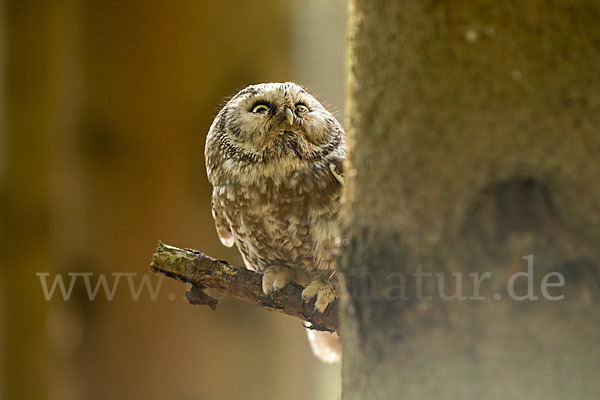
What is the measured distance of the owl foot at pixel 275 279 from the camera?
133 cm

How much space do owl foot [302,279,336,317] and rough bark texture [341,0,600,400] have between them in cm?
75

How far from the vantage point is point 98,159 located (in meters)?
1.96

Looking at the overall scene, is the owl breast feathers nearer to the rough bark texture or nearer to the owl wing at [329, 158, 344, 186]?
the owl wing at [329, 158, 344, 186]

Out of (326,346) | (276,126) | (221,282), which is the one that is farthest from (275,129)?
(326,346)

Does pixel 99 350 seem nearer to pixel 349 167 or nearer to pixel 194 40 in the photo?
pixel 194 40

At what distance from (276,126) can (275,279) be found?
0.39 metres

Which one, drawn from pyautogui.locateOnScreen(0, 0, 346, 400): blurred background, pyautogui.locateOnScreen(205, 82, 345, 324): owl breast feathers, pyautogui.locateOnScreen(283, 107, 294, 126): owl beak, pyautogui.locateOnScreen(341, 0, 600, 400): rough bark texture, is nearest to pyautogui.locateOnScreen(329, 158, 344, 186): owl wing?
pyautogui.locateOnScreen(205, 82, 345, 324): owl breast feathers

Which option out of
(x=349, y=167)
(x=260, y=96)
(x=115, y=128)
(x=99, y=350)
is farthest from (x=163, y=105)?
(x=349, y=167)

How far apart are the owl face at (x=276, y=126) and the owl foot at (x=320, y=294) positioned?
323 mm

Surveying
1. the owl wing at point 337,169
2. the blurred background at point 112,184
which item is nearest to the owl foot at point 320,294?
the owl wing at point 337,169

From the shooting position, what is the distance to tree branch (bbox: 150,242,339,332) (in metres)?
1.14

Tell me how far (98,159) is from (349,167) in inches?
59.4

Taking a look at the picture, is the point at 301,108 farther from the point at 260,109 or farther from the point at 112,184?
the point at 112,184

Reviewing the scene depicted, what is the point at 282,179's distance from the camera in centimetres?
149
